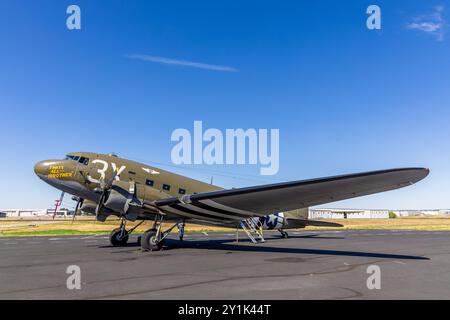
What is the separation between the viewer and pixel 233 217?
19812mm

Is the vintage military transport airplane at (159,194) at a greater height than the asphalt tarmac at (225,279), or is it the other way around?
the vintage military transport airplane at (159,194)

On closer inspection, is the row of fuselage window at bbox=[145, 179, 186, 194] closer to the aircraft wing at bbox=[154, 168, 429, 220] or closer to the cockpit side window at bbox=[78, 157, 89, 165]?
the aircraft wing at bbox=[154, 168, 429, 220]

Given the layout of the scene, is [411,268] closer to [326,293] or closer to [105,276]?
[326,293]

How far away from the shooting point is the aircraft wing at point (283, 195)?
1292 cm

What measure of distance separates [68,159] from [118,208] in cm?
440

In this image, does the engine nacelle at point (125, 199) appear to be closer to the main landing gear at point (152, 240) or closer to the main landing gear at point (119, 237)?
the main landing gear at point (152, 240)

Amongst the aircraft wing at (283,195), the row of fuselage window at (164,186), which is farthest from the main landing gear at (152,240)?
the row of fuselage window at (164,186)

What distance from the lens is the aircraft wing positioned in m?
12.9

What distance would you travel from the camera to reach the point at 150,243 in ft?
61.9

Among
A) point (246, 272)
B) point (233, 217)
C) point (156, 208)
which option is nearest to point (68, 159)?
point (156, 208)

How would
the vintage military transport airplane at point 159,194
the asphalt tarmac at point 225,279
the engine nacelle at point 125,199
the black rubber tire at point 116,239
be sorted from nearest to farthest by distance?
1. the asphalt tarmac at point 225,279
2. the vintage military transport airplane at point 159,194
3. the engine nacelle at point 125,199
4. the black rubber tire at point 116,239

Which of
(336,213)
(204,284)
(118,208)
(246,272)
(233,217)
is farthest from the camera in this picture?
(336,213)

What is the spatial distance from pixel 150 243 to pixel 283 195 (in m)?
7.76

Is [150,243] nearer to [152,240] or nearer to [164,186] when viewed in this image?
[152,240]
